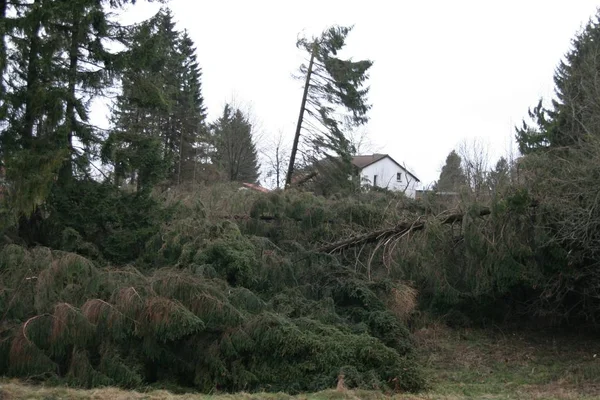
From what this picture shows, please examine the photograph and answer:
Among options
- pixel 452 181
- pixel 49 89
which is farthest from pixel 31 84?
pixel 452 181

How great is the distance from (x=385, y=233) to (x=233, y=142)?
1101 inches

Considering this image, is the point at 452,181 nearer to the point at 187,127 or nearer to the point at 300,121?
the point at 300,121

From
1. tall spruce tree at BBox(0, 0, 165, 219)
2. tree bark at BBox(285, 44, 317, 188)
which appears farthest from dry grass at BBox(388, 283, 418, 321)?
tree bark at BBox(285, 44, 317, 188)

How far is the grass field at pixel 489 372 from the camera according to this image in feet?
21.5

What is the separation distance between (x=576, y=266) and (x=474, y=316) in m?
3.11

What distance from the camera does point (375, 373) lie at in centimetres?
812

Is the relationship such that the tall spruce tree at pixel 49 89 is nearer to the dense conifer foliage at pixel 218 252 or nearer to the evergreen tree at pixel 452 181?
the dense conifer foliage at pixel 218 252

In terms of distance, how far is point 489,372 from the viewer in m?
10.2

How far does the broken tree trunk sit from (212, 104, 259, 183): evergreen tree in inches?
1016

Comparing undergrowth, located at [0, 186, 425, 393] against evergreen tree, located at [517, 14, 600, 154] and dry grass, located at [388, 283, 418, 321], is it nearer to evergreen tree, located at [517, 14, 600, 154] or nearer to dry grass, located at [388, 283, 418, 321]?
dry grass, located at [388, 283, 418, 321]

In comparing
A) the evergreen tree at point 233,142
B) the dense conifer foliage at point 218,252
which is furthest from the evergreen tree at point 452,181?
the evergreen tree at point 233,142

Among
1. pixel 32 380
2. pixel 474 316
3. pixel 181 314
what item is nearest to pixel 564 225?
pixel 474 316

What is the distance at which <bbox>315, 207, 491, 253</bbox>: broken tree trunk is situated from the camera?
13.0 meters

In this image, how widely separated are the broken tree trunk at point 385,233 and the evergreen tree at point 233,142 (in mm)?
25814
